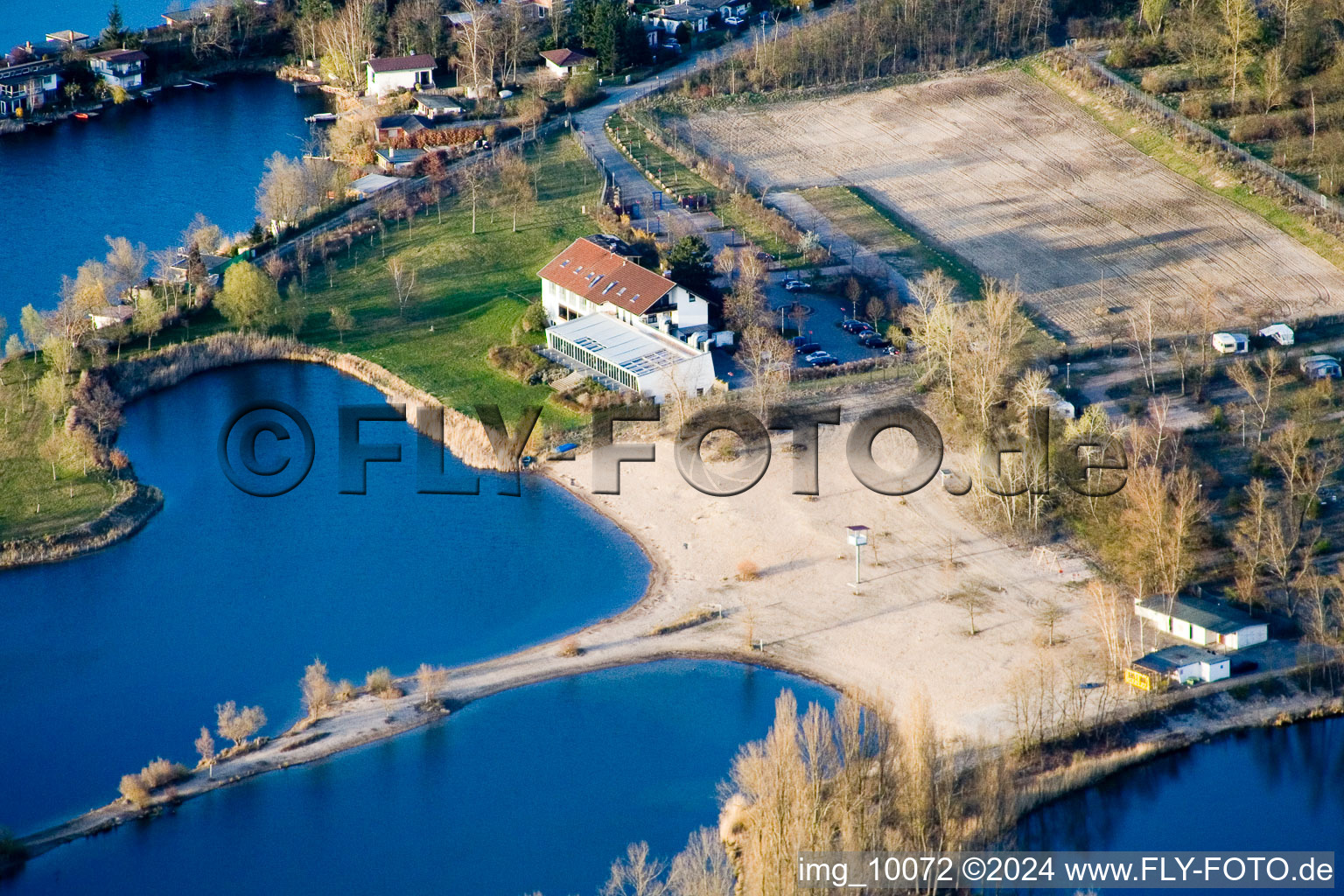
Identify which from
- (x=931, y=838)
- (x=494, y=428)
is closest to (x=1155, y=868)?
(x=931, y=838)

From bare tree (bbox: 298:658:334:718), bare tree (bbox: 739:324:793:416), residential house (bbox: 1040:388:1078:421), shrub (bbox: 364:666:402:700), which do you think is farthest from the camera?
bare tree (bbox: 739:324:793:416)

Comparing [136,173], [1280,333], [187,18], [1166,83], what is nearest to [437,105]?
[136,173]

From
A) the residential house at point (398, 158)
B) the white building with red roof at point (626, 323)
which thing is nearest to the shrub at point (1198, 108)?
the white building with red roof at point (626, 323)

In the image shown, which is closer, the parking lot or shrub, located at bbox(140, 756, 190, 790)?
shrub, located at bbox(140, 756, 190, 790)

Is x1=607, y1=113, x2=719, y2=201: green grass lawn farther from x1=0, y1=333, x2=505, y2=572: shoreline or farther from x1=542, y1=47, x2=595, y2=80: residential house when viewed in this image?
x1=0, y1=333, x2=505, y2=572: shoreline

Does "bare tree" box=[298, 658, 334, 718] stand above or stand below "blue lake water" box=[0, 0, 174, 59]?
below

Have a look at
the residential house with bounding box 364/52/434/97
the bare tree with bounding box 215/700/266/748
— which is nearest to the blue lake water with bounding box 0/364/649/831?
the bare tree with bounding box 215/700/266/748

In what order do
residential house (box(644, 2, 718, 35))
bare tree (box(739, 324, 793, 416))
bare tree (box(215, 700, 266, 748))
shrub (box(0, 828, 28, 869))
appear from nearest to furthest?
shrub (box(0, 828, 28, 869)) < bare tree (box(215, 700, 266, 748)) < bare tree (box(739, 324, 793, 416)) < residential house (box(644, 2, 718, 35))
